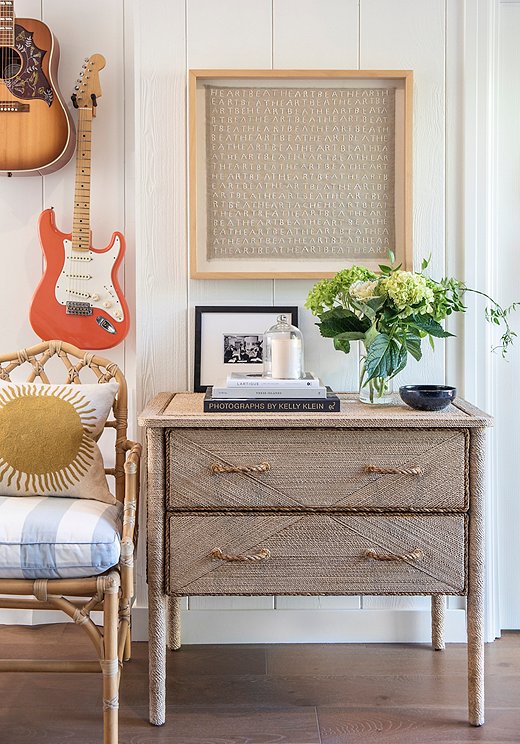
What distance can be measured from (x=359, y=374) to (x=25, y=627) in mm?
1368

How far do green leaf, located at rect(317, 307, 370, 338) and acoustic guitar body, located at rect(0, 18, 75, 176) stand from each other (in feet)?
3.23

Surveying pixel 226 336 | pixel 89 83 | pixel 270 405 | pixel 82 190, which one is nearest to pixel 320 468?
pixel 270 405

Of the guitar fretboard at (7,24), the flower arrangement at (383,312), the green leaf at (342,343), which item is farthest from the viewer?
the guitar fretboard at (7,24)

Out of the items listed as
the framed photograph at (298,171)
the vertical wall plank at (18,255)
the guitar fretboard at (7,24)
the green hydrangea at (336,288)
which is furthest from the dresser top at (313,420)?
the guitar fretboard at (7,24)

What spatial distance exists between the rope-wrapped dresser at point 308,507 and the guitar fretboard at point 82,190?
0.78 metres

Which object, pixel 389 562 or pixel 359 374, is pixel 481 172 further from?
pixel 389 562

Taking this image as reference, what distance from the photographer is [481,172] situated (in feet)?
7.60

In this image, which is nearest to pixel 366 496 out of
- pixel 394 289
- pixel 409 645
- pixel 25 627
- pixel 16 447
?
pixel 394 289

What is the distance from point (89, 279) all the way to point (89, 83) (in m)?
0.61

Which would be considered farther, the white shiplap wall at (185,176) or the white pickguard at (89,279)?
the white pickguard at (89,279)

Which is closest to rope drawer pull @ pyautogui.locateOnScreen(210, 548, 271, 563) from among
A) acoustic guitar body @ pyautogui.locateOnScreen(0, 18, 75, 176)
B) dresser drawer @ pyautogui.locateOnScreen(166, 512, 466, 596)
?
dresser drawer @ pyautogui.locateOnScreen(166, 512, 466, 596)

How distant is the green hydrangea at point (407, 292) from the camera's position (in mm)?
1962

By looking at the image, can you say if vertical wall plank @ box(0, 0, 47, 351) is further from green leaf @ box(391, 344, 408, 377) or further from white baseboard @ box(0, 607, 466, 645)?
green leaf @ box(391, 344, 408, 377)

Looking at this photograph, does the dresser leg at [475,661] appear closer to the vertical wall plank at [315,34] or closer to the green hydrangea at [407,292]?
the green hydrangea at [407,292]
